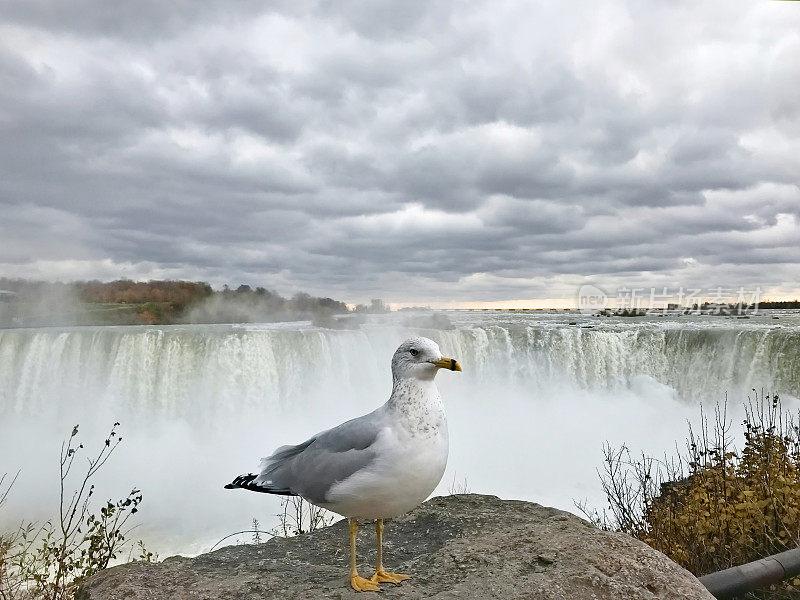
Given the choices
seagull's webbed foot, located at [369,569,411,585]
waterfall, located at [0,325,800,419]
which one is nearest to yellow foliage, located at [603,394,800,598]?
seagull's webbed foot, located at [369,569,411,585]

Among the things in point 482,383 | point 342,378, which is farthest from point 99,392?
point 482,383

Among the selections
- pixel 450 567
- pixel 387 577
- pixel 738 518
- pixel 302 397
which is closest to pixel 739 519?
pixel 738 518

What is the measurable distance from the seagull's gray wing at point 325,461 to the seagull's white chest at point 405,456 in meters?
0.05

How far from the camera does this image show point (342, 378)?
17656 millimetres

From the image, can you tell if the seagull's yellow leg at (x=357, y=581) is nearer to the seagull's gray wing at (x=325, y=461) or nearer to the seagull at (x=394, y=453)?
the seagull at (x=394, y=453)

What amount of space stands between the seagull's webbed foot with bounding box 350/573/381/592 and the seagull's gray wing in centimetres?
39

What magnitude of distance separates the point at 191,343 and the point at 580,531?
1493 cm

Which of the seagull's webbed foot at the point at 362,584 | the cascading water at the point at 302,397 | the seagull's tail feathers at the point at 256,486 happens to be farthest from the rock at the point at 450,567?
the cascading water at the point at 302,397

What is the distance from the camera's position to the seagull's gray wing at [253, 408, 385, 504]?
3.01 metres

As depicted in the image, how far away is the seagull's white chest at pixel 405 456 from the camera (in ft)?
A: 9.61

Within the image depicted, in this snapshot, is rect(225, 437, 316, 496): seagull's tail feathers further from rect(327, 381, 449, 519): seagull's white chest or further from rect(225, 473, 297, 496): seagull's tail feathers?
rect(327, 381, 449, 519): seagull's white chest

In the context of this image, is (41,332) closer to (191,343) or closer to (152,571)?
(191,343)

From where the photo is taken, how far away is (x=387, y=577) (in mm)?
3178

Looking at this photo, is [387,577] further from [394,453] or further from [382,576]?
[394,453]
